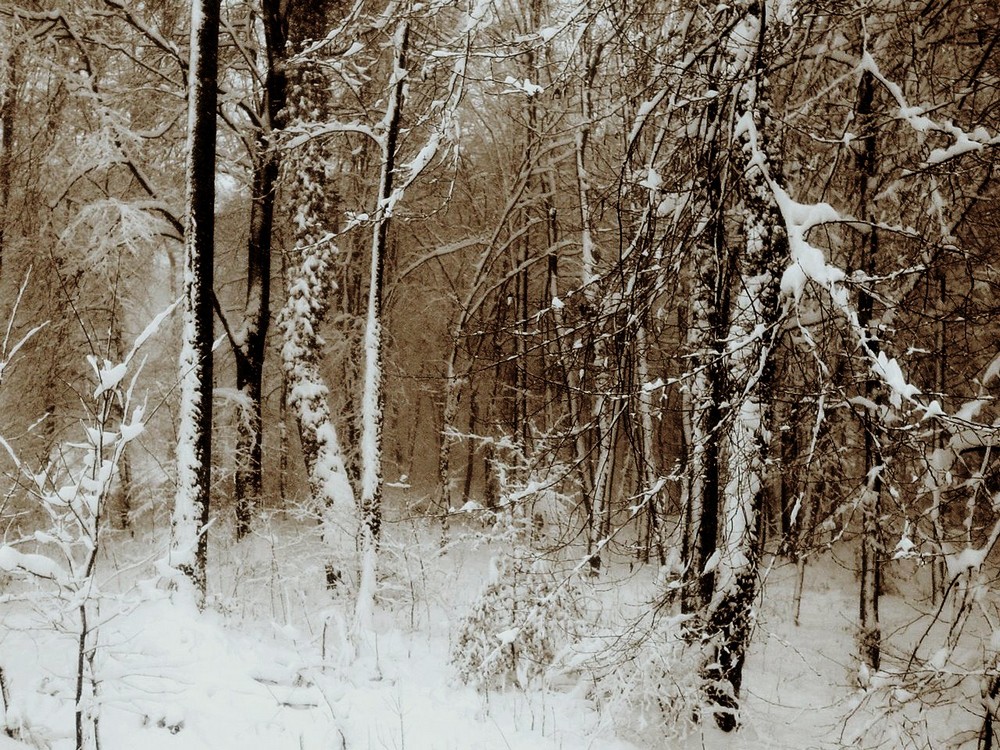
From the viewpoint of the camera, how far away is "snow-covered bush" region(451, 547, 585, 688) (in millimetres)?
6660

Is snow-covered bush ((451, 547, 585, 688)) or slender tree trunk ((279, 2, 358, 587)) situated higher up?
slender tree trunk ((279, 2, 358, 587))

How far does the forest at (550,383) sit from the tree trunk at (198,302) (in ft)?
0.14

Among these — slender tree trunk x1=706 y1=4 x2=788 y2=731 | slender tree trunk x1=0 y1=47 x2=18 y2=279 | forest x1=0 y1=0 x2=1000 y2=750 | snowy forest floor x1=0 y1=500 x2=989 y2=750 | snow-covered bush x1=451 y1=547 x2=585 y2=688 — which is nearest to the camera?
forest x1=0 y1=0 x2=1000 y2=750

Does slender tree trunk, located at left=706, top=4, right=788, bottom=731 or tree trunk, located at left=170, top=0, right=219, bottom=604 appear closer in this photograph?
slender tree trunk, located at left=706, top=4, right=788, bottom=731

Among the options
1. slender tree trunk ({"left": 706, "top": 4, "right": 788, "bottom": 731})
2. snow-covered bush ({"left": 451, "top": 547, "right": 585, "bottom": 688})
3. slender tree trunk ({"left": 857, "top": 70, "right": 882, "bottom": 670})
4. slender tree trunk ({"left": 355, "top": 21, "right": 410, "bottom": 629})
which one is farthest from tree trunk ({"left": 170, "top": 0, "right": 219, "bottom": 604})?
slender tree trunk ({"left": 857, "top": 70, "right": 882, "bottom": 670})

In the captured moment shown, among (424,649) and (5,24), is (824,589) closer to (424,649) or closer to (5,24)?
(424,649)

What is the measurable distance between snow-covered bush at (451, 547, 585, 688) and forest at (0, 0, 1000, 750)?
0.05 m

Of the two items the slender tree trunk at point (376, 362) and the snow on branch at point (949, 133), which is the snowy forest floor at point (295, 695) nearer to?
the slender tree trunk at point (376, 362)

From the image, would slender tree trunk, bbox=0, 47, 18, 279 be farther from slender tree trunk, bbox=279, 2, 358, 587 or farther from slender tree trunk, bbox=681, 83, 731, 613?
slender tree trunk, bbox=681, 83, 731, 613

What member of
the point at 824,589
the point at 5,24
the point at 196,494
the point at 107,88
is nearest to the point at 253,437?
the point at 196,494

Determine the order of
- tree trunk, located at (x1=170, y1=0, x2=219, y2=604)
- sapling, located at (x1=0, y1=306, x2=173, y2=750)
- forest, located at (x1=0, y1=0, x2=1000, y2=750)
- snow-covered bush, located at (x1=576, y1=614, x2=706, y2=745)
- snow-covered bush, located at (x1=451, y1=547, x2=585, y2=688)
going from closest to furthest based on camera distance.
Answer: sapling, located at (x1=0, y1=306, x2=173, y2=750), forest, located at (x1=0, y1=0, x2=1000, y2=750), snow-covered bush, located at (x1=576, y1=614, x2=706, y2=745), snow-covered bush, located at (x1=451, y1=547, x2=585, y2=688), tree trunk, located at (x1=170, y1=0, x2=219, y2=604)

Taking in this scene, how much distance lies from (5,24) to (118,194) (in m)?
3.82

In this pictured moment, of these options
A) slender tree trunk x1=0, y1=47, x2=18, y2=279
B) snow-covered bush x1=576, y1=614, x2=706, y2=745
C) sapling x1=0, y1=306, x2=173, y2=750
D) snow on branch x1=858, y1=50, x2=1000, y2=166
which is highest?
slender tree trunk x1=0, y1=47, x2=18, y2=279

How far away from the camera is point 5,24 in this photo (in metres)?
10.8
